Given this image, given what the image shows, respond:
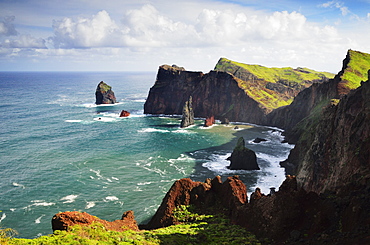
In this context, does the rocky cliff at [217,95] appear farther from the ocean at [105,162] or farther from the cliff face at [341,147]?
the cliff face at [341,147]

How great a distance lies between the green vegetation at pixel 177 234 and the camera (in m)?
24.6

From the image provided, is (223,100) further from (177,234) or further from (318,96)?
(177,234)

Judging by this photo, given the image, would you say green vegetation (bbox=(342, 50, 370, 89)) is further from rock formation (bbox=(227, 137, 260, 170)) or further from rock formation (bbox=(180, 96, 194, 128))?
rock formation (bbox=(180, 96, 194, 128))

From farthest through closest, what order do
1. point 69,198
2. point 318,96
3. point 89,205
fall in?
1. point 318,96
2. point 69,198
3. point 89,205

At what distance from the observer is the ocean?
58.9 m

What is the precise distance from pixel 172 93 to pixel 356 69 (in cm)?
9807

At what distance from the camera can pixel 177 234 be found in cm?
3228

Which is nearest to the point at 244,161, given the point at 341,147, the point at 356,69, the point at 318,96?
the point at 341,147

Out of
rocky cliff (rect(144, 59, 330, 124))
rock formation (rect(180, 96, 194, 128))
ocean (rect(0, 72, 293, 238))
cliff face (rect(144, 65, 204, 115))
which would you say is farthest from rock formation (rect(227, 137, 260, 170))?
cliff face (rect(144, 65, 204, 115))

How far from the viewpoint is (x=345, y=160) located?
45.3 metres

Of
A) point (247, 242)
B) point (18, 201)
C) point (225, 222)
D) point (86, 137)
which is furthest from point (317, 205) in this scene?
point (86, 137)

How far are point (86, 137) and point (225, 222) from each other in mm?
89777

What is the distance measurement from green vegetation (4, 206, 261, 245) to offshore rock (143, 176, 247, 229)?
3.64ft

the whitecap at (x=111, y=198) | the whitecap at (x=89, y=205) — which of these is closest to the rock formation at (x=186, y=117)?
the whitecap at (x=111, y=198)
